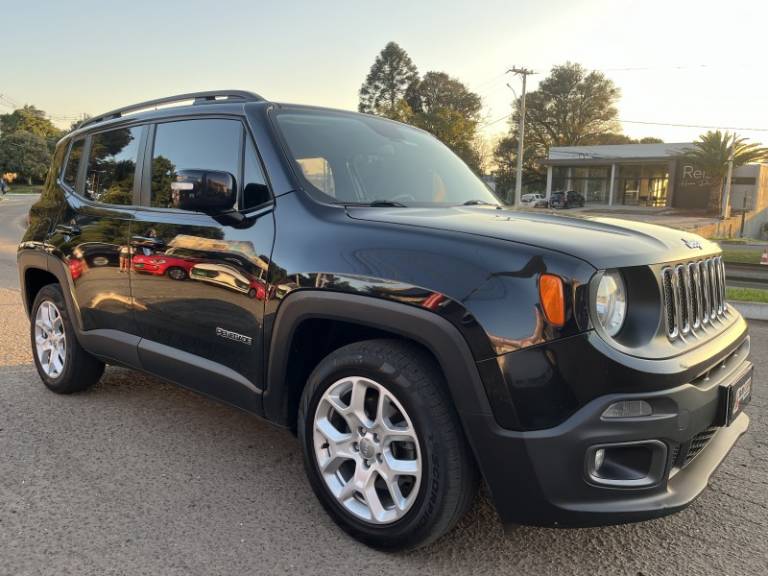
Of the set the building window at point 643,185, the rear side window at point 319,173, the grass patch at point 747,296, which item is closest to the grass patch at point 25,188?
the building window at point 643,185

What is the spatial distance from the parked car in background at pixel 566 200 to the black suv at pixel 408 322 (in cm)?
4697

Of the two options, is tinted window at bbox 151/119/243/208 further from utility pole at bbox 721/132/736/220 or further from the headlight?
utility pole at bbox 721/132/736/220

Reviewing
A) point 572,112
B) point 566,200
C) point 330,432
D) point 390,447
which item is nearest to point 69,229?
point 330,432

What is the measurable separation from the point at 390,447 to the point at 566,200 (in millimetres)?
50053

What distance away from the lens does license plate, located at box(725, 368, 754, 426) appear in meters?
2.35

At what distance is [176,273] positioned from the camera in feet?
10.4

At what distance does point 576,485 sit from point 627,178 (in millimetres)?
56752

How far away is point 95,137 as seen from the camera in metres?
4.20

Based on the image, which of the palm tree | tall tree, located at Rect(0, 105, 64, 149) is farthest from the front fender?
tall tree, located at Rect(0, 105, 64, 149)

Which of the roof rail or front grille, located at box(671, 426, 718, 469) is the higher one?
the roof rail

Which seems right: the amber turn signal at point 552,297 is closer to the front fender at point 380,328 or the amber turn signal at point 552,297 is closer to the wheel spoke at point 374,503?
the front fender at point 380,328

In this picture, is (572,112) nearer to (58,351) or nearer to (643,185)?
(643,185)

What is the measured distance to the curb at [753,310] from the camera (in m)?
7.42

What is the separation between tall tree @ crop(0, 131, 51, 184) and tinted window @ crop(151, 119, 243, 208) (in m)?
84.6
